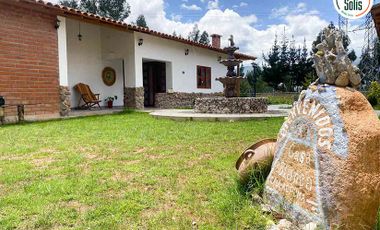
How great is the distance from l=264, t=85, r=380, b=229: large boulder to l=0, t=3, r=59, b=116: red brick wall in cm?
863

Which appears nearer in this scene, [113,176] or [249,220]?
[249,220]

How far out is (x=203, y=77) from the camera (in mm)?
18234

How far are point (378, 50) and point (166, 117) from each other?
18.2 m

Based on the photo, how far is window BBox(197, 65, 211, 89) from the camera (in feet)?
58.6

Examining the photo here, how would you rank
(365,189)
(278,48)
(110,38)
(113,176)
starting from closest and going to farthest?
1. (365,189)
2. (113,176)
3. (110,38)
4. (278,48)

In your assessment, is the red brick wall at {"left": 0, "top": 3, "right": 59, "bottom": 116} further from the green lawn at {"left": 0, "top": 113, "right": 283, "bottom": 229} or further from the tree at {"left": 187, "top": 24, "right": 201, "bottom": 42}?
the tree at {"left": 187, "top": 24, "right": 201, "bottom": 42}

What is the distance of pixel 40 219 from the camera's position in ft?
7.89

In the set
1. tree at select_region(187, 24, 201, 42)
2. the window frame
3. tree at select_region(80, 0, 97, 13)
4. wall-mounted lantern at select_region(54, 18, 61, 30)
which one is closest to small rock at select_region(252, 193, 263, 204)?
wall-mounted lantern at select_region(54, 18, 61, 30)

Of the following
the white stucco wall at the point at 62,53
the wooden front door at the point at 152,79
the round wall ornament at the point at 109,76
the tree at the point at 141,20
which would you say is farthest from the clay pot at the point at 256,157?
the tree at the point at 141,20

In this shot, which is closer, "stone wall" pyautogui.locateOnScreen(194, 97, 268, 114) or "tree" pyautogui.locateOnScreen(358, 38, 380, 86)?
"stone wall" pyautogui.locateOnScreen(194, 97, 268, 114)

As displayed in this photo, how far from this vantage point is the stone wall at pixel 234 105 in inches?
376

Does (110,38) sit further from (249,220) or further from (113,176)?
(249,220)

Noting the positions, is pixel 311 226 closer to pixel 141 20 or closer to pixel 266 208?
pixel 266 208

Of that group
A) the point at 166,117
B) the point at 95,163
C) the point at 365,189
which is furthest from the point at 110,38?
the point at 365,189
